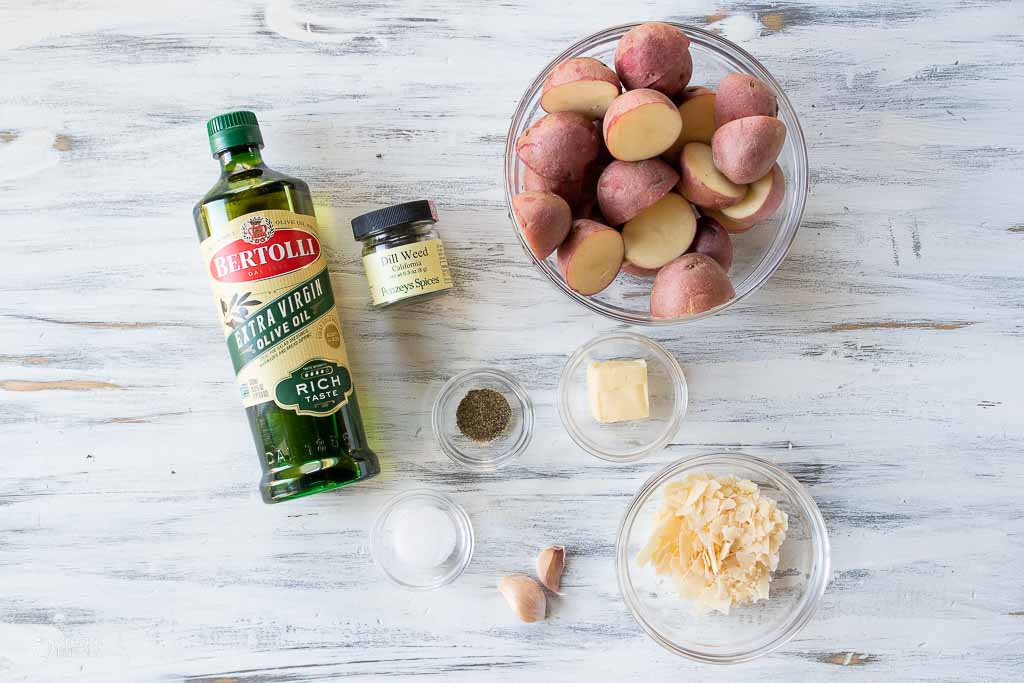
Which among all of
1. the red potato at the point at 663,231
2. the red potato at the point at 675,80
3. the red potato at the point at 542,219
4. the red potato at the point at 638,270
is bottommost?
the red potato at the point at 638,270

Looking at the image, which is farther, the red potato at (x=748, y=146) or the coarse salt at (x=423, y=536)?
the coarse salt at (x=423, y=536)

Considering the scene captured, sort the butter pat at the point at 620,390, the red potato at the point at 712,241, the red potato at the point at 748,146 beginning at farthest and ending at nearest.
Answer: the butter pat at the point at 620,390 → the red potato at the point at 712,241 → the red potato at the point at 748,146

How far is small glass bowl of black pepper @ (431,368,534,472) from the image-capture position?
110cm

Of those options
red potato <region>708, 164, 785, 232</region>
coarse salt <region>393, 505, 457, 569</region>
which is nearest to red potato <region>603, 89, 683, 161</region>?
red potato <region>708, 164, 785, 232</region>

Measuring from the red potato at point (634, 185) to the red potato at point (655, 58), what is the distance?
101 mm

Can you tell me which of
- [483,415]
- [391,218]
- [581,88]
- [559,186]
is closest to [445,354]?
[483,415]

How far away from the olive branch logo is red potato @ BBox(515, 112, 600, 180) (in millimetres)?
415

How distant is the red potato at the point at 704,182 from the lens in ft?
2.88

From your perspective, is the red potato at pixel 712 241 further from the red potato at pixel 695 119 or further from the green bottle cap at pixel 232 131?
the green bottle cap at pixel 232 131

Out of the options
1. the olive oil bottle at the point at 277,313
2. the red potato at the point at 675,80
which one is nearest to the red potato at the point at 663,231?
the red potato at the point at 675,80

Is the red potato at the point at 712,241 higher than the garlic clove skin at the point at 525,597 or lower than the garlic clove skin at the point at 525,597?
higher

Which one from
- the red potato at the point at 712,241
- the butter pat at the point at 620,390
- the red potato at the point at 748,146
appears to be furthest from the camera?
the butter pat at the point at 620,390

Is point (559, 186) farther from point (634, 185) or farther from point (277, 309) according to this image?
point (277, 309)

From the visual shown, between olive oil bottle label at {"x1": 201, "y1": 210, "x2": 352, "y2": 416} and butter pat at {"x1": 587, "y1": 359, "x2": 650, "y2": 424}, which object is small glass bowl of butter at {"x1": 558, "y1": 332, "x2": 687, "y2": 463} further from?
olive oil bottle label at {"x1": 201, "y1": 210, "x2": 352, "y2": 416}
